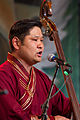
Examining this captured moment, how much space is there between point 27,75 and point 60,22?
1362 mm

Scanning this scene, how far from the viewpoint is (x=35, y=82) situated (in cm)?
163

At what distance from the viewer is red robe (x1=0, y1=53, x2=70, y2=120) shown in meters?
1.30

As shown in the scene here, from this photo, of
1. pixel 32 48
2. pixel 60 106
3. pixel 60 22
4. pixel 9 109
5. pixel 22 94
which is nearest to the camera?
pixel 9 109

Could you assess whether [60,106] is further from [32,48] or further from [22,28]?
[22,28]

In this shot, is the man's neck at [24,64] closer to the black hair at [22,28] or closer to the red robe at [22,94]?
the red robe at [22,94]

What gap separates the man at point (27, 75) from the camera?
4.78ft

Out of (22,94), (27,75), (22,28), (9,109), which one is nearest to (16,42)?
(22,28)

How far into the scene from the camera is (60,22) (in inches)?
108

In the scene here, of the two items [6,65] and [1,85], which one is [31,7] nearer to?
[6,65]

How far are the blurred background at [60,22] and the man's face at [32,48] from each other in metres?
0.51

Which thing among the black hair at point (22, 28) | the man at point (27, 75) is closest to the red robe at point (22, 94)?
the man at point (27, 75)

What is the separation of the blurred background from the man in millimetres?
466

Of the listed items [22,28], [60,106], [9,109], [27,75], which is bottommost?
[60,106]

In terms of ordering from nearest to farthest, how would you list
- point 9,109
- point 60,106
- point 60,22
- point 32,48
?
point 9,109, point 32,48, point 60,106, point 60,22
